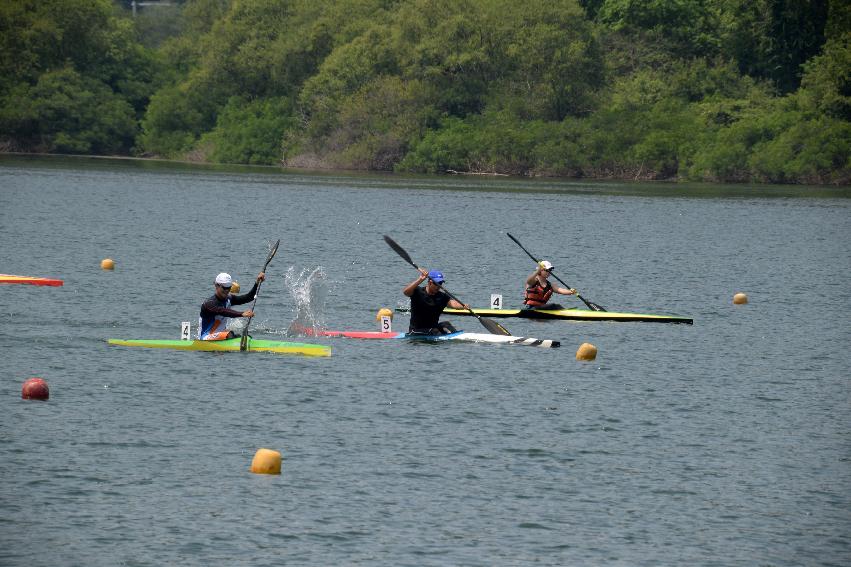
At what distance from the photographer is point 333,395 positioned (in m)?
26.9

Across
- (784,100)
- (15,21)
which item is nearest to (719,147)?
(784,100)

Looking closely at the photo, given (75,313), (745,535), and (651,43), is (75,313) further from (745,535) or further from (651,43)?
(651,43)

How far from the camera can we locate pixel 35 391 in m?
25.7

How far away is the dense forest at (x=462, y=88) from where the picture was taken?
11125cm

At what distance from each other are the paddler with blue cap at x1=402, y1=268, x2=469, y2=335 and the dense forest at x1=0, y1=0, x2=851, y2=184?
7797 centimetres

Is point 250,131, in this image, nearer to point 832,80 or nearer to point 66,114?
point 66,114

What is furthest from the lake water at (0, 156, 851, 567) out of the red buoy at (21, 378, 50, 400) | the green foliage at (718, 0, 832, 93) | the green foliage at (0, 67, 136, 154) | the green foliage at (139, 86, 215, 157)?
the green foliage at (139, 86, 215, 157)

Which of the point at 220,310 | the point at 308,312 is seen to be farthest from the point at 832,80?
the point at 220,310

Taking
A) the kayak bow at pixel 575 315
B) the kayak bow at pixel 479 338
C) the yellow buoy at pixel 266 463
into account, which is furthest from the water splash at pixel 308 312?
the yellow buoy at pixel 266 463

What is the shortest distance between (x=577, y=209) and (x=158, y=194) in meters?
23.9

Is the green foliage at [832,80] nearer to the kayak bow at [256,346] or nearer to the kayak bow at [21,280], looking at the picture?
the kayak bow at [21,280]

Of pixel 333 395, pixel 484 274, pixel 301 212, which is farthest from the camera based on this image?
pixel 301 212

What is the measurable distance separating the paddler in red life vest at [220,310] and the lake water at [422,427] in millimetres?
530

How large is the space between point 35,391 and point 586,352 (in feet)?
36.8
